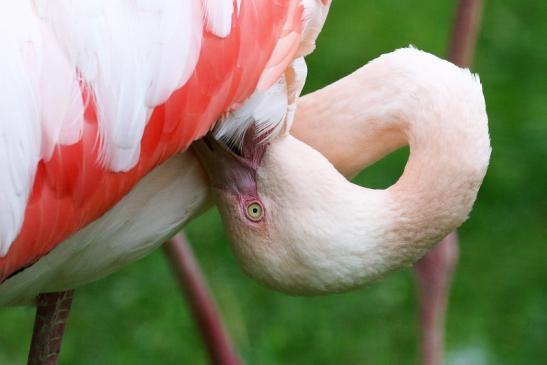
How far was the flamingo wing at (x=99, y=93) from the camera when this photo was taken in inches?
85.4

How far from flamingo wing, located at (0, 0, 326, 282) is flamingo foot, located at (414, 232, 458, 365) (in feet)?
4.55

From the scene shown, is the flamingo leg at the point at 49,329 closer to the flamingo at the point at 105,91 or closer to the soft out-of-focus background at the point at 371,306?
the flamingo at the point at 105,91

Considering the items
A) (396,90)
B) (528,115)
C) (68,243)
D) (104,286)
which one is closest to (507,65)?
(528,115)

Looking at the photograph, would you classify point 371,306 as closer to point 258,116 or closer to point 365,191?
point 365,191

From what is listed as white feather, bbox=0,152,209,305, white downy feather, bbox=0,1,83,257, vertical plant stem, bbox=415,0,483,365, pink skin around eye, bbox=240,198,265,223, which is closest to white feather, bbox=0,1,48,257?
white downy feather, bbox=0,1,83,257

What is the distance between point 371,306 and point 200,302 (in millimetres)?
888

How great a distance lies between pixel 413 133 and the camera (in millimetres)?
2555

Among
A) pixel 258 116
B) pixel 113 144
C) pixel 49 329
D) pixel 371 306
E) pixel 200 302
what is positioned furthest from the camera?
pixel 371 306

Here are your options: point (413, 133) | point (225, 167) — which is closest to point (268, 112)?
point (225, 167)

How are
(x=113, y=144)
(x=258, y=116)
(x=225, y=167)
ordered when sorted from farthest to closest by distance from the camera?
1. (x=225, y=167)
2. (x=258, y=116)
3. (x=113, y=144)

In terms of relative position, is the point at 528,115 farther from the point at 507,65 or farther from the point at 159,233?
the point at 159,233

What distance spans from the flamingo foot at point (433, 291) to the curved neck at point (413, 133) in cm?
96

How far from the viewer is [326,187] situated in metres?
2.50

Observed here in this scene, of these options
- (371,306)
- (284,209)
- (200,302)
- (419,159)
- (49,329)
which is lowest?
(371,306)
